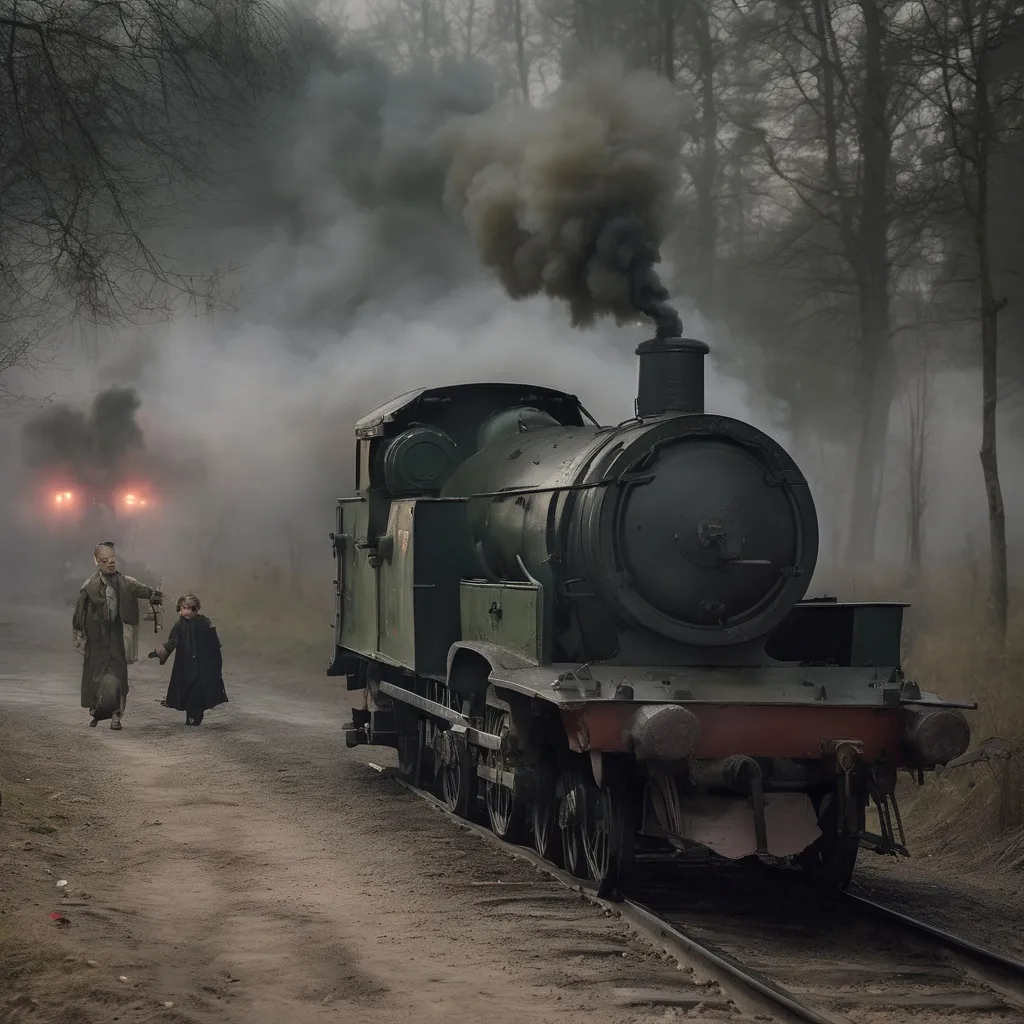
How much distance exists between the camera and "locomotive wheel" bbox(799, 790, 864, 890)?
7145 mm

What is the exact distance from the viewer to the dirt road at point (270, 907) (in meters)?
5.27

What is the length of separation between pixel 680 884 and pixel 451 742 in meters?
2.35

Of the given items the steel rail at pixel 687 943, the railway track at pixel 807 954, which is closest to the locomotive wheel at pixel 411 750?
the steel rail at pixel 687 943

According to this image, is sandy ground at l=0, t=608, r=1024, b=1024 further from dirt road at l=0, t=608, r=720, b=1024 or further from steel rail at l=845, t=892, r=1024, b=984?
steel rail at l=845, t=892, r=1024, b=984

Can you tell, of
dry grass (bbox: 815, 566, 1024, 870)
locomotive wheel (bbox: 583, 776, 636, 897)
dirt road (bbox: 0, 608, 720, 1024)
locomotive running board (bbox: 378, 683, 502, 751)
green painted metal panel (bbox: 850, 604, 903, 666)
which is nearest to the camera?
dirt road (bbox: 0, 608, 720, 1024)

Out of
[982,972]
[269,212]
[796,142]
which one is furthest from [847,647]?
[269,212]

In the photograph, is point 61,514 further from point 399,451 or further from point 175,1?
point 175,1

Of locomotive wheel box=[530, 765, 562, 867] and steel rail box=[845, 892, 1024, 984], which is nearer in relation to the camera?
steel rail box=[845, 892, 1024, 984]

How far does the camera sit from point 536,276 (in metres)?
11.6

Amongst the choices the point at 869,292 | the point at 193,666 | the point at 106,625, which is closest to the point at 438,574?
the point at 106,625

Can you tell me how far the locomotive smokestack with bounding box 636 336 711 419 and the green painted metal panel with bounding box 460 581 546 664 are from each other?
1.28 metres

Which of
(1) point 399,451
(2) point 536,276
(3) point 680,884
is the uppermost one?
(2) point 536,276

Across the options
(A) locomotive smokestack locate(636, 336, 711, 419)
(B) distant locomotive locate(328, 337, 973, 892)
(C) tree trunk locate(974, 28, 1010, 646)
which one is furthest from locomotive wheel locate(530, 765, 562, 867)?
(C) tree trunk locate(974, 28, 1010, 646)

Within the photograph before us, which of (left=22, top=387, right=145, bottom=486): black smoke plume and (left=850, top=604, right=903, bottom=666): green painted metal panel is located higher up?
(left=22, top=387, right=145, bottom=486): black smoke plume
